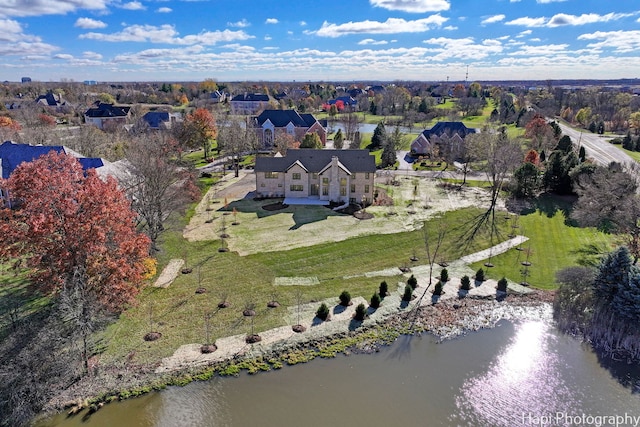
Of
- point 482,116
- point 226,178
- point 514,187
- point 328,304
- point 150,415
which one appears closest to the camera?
point 150,415

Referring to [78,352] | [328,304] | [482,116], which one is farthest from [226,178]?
[482,116]

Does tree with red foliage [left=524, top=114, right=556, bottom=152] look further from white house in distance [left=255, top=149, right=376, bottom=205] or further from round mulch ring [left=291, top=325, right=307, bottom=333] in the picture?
round mulch ring [left=291, top=325, right=307, bottom=333]

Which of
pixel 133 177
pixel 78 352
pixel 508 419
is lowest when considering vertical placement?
pixel 508 419

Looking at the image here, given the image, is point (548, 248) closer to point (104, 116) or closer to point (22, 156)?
point (22, 156)

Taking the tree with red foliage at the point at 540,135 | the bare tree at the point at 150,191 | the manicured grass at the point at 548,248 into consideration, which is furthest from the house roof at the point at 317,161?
the tree with red foliage at the point at 540,135

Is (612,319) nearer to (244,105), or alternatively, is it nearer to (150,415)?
(150,415)

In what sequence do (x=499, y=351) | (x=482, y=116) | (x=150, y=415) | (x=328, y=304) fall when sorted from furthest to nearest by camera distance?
(x=482, y=116) → (x=328, y=304) → (x=499, y=351) → (x=150, y=415)
